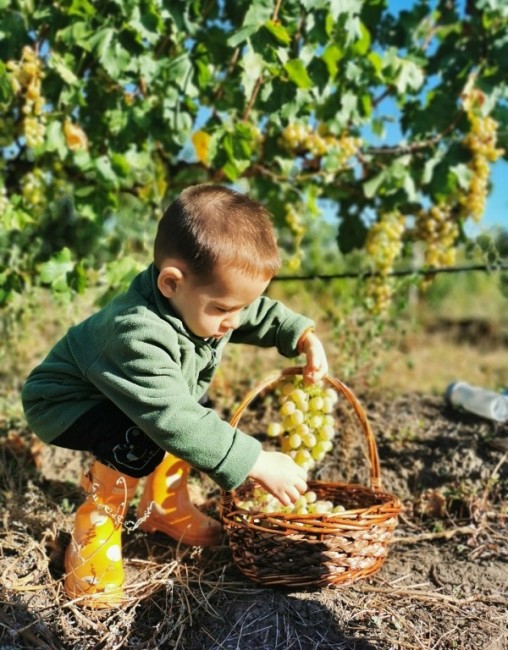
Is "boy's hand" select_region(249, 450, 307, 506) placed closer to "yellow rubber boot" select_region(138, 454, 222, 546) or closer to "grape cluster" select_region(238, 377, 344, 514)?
"grape cluster" select_region(238, 377, 344, 514)

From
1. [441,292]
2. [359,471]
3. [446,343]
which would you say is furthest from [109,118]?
[441,292]

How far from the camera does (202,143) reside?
3.17 meters

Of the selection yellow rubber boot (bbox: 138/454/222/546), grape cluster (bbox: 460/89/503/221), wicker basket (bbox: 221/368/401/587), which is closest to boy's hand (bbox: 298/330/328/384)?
wicker basket (bbox: 221/368/401/587)

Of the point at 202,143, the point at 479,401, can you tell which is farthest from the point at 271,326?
the point at 479,401

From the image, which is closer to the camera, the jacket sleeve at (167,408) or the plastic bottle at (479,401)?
the jacket sleeve at (167,408)

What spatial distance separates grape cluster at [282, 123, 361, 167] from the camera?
323 centimetres

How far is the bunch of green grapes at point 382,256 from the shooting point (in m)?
3.54

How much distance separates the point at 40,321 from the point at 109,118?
56.0 inches

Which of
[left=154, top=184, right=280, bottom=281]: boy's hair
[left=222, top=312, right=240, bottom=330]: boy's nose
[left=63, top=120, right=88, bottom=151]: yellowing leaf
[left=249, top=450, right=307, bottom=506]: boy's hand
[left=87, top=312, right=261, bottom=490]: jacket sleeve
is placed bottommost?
[left=249, top=450, right=307, bottom=506]: boy's hand

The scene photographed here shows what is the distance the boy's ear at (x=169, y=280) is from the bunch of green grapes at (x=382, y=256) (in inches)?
70.7

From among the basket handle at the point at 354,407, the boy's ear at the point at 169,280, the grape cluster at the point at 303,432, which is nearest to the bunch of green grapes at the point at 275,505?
the grape cluster at the point at 303,432

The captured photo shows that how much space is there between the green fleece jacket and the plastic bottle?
1478 millimetres

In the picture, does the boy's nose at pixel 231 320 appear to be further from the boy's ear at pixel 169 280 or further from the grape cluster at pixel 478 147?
the grape cluster at pixel 478 147

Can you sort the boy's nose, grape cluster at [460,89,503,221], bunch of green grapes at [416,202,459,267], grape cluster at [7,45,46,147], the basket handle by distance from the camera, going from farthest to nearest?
bunch of green grapes at [416,202,459,267]
grape cluster at [460,89,503,221]
grape cluster at [7,45,46,147]
the basket handle
the boy's nose
